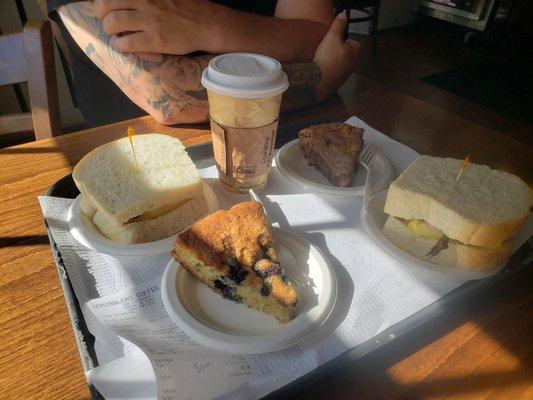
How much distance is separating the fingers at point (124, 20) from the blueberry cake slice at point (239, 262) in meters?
0.68

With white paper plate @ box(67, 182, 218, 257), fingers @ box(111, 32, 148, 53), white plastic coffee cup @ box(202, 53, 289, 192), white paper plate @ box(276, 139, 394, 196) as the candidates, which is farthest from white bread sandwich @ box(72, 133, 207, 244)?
fingers @ box(111, 32, 148, 53)

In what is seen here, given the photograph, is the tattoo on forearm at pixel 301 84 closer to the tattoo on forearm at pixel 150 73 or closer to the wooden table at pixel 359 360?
the tattoo on forearm at pixel 150 73

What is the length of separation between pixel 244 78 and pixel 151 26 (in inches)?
19.3

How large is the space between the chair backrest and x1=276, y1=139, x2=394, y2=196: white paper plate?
0.70m

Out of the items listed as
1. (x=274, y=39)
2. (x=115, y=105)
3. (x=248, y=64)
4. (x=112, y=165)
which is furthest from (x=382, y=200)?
(x=115, y=105)

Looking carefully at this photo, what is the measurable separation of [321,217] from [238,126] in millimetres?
263

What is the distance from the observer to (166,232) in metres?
0.82

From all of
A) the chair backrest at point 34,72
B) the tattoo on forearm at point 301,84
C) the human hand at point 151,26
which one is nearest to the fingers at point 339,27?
the tattoo on forearm at point 301,84

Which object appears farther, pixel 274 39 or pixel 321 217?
pixel 274 39

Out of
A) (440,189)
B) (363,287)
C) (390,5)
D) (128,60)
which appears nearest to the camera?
(363,287)

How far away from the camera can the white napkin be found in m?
0.59

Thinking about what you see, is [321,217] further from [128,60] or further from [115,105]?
[115,105]

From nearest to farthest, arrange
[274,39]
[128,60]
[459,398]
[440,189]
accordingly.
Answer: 1. [459,398]
2. [440,189]
3. [128,60]
4. [274,39]

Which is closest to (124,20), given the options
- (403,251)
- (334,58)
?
(334,58)
